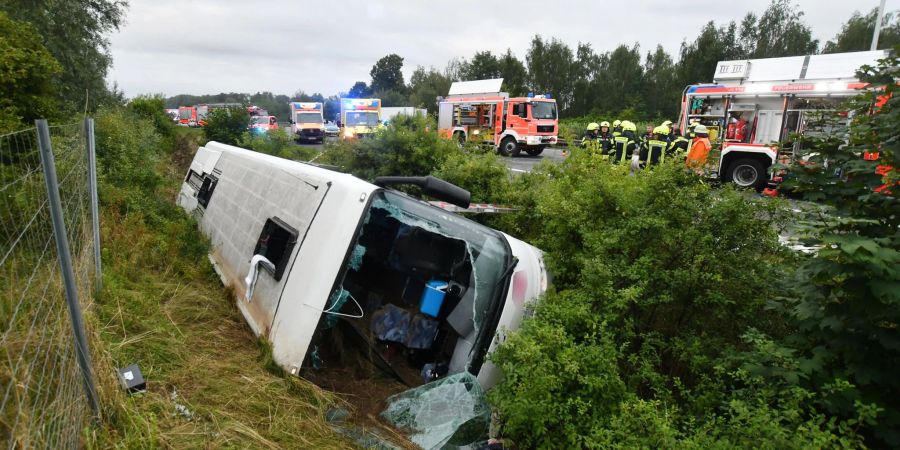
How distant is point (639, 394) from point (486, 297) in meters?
1.03

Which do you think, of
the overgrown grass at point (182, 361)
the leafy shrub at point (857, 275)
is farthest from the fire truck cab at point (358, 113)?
the leafy shrub at point (857, 275)

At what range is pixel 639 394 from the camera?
2904 mm

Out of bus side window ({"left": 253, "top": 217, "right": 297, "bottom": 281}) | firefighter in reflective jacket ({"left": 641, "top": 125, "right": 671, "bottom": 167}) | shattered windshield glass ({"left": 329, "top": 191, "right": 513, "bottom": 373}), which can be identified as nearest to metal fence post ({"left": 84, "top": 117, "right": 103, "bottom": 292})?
bus side window ({"left": 253, "top": 217, "right": 297, "bottom": 281})

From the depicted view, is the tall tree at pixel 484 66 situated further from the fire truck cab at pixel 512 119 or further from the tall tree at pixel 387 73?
the tall tree at pixel 387 73

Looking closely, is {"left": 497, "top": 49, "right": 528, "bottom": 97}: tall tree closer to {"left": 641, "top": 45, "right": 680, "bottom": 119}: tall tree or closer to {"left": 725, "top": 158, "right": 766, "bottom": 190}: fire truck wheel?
{"left": 641, "top": 45, "right": 680, "bottom": 119}: tall tree

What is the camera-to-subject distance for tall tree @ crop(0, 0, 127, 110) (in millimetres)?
12836

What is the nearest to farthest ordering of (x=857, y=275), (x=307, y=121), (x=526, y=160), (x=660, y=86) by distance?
(x=857, y=275)
(x=526, y=160)
(x=307, y=121)
(x=660, y=86)

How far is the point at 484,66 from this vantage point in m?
49.0

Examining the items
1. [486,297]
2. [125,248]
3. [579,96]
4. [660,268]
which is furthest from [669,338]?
[579,96]

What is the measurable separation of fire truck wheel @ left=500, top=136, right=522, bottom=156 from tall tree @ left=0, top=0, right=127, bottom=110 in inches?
536

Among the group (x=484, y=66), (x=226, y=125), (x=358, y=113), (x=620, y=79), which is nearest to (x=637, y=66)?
(x=620, y=79)

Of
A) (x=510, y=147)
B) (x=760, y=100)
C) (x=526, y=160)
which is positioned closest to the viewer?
(x=760, y=100)

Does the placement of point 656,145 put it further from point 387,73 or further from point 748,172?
point 387,73

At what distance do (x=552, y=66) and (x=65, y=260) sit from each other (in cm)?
4748
